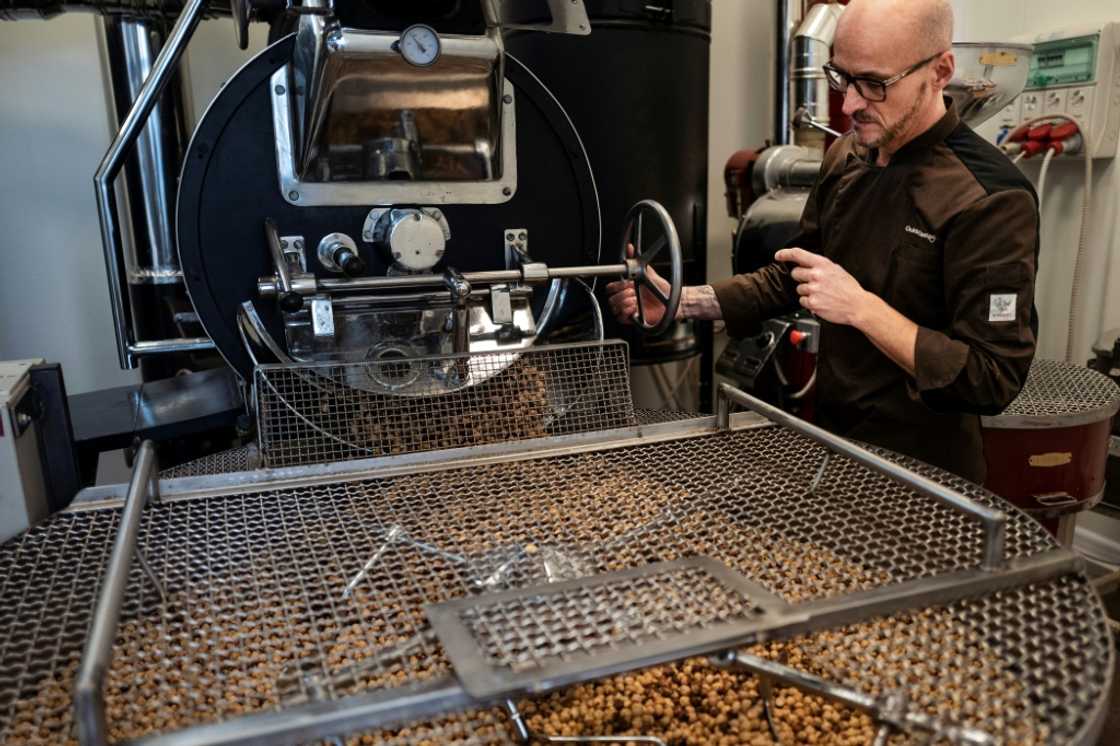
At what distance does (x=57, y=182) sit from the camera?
2.16 meters

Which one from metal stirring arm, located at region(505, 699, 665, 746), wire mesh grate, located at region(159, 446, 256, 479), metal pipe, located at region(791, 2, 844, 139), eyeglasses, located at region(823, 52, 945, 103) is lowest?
metal stirring arm, located at region(505, 699, 665, 746)

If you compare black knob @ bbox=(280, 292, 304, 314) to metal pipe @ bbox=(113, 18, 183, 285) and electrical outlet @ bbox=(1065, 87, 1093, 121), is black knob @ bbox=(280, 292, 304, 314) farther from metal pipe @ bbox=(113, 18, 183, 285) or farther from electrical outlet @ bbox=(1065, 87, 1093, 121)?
electrical outlet @ bbox=(1065, 87, 1093, 121)

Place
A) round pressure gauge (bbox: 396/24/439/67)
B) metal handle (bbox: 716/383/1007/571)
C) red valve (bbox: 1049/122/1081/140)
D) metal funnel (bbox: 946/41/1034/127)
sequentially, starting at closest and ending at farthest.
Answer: metal handle (bbox: 716/383/1007/571) < round pressure gauge (bbox: 396/24/439/67) < metal funnel (bbox: 946/41/1034/127) < red valve (bbox: 1049/122/1081/140)

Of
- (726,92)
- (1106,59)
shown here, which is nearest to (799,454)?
(1106,59)

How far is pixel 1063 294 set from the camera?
2.37 m

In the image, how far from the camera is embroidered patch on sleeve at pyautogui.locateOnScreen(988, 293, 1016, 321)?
1207 millimetres

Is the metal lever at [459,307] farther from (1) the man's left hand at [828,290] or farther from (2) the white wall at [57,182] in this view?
(2) the white wall at [57,182]

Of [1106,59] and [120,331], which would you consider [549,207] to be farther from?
[1106,59]

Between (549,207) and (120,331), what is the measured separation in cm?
73

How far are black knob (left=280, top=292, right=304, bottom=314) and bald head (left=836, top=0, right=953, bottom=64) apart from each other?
0.91 meters

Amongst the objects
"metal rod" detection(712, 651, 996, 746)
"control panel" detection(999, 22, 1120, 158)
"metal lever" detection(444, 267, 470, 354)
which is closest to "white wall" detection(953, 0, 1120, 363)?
"control panel" detection(999, 22, 1120, 158)

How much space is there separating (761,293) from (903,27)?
0.50 metres

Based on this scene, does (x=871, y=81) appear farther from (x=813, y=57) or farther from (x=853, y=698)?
(x=813, y=57)

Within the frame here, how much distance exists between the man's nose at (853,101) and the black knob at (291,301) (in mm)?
887
